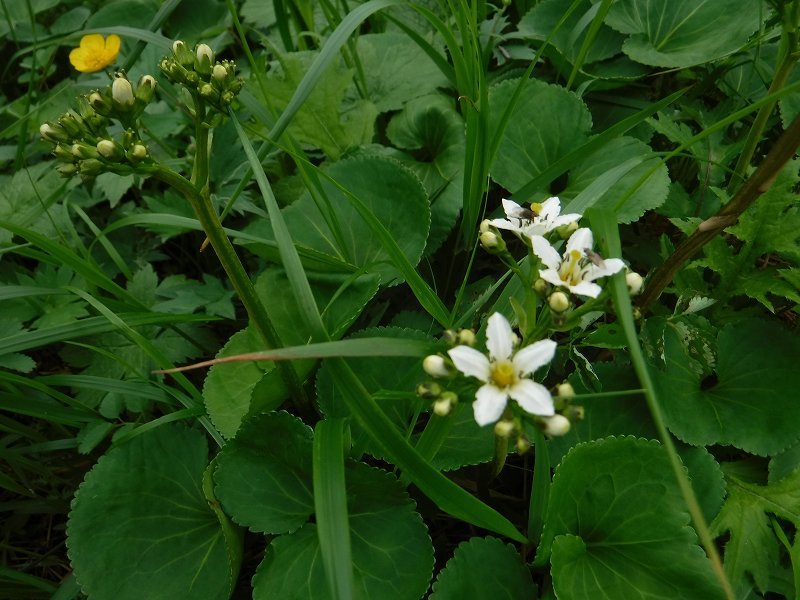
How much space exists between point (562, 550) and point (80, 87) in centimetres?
293

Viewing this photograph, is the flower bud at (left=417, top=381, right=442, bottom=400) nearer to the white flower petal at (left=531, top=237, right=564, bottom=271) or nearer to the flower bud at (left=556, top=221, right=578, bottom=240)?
the white flower petal at (left=531, top=237, right=564, bottom=271)

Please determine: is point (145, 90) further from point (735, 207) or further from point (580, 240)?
point (735, 207)

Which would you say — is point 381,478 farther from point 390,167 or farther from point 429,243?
point 390,167

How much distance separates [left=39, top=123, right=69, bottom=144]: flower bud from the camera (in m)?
1.44

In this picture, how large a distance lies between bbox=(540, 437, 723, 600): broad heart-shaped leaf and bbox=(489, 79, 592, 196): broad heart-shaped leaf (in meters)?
1.03

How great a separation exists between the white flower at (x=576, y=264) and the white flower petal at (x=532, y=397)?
21cm

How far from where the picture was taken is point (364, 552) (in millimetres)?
1654

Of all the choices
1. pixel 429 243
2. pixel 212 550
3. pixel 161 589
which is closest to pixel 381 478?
pixel 212 550

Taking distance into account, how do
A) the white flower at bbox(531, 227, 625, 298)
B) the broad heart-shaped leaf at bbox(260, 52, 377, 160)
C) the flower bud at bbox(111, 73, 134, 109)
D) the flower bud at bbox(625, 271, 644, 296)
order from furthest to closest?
the broad heart-shaped leaf at bbox(260, 52, 377, 160), the flower bud at bbox(111, 73, 134, 109), the flower bud at bbox(625, 271, 644, 296), the white flower at bbox(531, 227, 625, 298)

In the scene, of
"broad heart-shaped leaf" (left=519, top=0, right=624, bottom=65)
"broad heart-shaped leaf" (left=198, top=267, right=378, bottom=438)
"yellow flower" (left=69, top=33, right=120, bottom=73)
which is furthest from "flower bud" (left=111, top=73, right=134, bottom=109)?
"broad heart-shaped leaf" (left=519, top=0, right=624, bottom=65)

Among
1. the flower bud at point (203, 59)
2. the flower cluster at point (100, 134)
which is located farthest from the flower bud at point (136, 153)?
the flower bud at point (203, 59)

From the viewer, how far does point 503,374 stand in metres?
1.23

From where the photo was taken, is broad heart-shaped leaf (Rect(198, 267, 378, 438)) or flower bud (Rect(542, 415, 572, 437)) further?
broad heart-shaped leaf (Rect(198, 267, 378, 438))

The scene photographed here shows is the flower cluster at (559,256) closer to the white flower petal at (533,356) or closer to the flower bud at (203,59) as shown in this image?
the white flower petal at (533,356)
